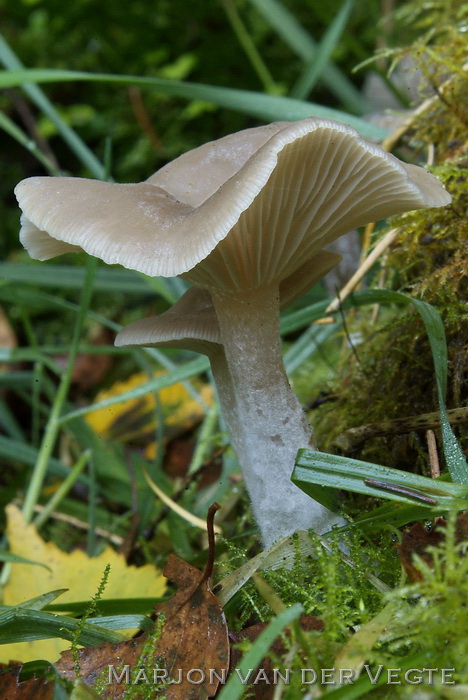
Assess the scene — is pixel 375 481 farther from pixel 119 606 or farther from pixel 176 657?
pixel 119 606

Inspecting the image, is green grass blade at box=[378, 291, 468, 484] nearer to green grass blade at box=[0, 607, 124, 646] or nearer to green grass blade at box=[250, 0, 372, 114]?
green grass blade at box=[0, 607, 124, 646]

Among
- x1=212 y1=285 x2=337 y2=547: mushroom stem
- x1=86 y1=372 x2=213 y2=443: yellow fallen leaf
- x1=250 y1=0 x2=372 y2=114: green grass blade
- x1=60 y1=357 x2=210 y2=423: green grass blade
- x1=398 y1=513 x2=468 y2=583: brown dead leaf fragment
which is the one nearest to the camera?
x1=398 y1=513 x2=468 y2=583: brown dead leaf fragment

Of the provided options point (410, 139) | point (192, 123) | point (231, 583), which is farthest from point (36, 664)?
point (192, 123)

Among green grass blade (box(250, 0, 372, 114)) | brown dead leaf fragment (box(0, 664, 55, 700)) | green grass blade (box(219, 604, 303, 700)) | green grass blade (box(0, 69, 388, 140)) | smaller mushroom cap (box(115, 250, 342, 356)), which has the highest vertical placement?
green grass blade (box(250, 0, 372, 114))

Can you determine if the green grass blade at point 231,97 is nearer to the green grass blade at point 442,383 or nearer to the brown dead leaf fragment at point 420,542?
the green grass blade at point 442,383

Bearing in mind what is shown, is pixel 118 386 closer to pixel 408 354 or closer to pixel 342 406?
pixel 342 406

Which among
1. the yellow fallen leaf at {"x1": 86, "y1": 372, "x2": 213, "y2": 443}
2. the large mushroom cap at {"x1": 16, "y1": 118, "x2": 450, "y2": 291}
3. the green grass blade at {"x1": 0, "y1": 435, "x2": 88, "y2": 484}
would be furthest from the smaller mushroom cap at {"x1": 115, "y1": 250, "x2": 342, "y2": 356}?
the yellow fallen leaf at {"x1": 86, "y1": 372, "x2": 213, "y2": 443}

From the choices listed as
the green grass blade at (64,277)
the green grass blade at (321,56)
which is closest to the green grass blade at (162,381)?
the green grass blade at (64,277)

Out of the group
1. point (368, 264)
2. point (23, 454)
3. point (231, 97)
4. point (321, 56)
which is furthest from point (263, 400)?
point (321, 56)
